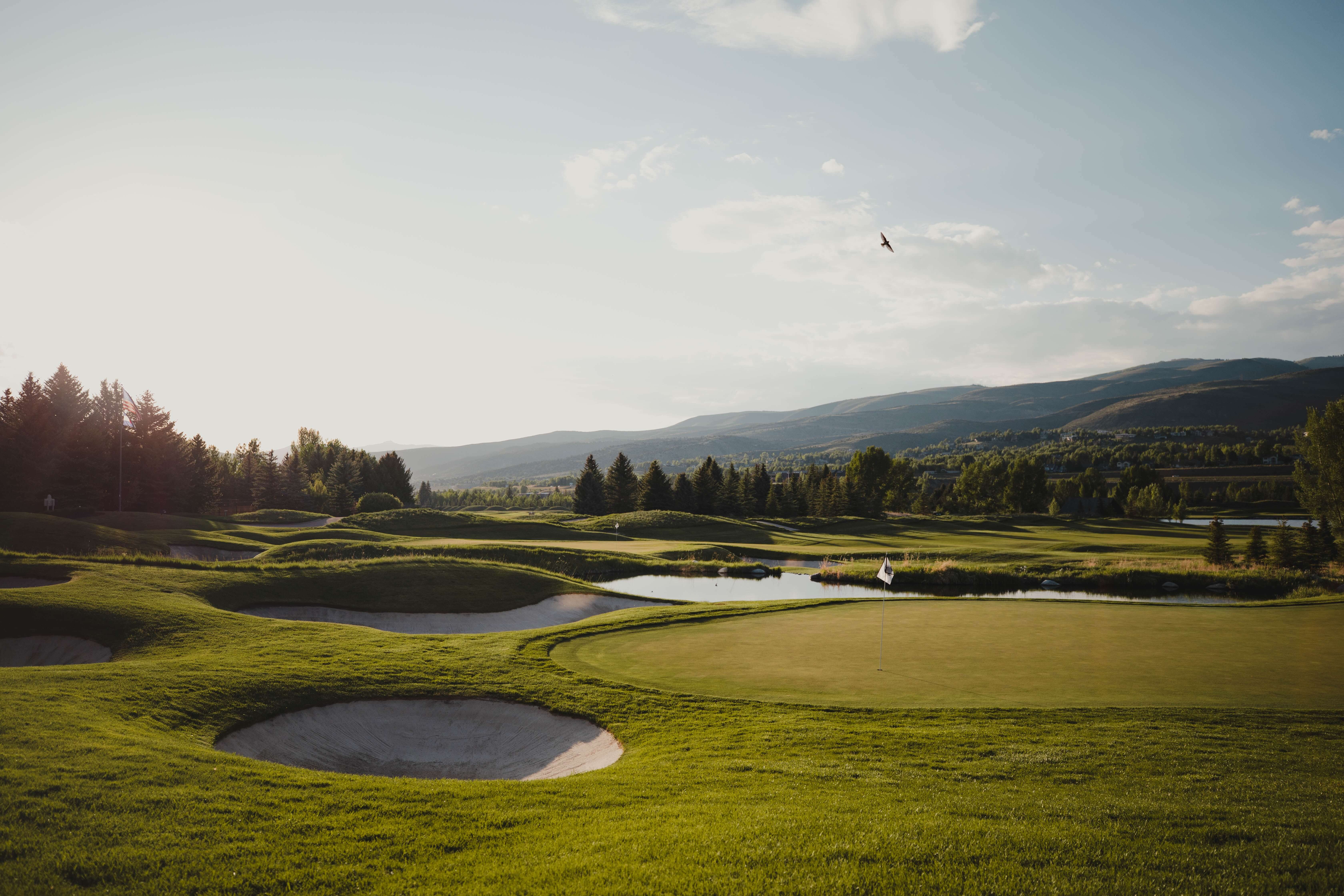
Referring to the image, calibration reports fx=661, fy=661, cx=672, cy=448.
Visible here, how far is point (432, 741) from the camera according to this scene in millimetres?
12578

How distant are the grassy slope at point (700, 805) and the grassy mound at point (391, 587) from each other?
13.4 m

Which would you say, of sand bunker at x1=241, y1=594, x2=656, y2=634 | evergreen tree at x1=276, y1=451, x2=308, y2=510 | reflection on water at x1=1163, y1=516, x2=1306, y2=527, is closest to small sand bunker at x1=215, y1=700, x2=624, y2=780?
sand bunker at x1=241, y1=594, x2=656, y2=634

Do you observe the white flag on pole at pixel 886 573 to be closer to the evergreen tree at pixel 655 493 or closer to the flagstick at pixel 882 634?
the flagstick at pixel 882 634

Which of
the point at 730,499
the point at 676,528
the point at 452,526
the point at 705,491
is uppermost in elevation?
the point at 705,491

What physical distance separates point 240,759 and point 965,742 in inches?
418

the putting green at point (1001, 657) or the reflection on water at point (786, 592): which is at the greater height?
the putting green at point (1001, 657)

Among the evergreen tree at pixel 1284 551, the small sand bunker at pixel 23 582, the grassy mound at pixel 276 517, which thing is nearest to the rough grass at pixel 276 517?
the grassy mound at pixel 276 517

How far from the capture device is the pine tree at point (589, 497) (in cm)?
8375

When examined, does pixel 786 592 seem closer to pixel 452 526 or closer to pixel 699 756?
pixel 699 756

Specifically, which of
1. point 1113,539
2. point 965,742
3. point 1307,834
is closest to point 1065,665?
point 965,742

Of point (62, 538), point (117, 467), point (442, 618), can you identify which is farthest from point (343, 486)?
point (442, 618)

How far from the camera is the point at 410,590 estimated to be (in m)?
27.8

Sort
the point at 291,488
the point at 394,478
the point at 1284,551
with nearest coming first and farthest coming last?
1. the point at 1284,551
2. the point at 291,488
3. the point at 394,478

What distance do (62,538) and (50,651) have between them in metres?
25.6
